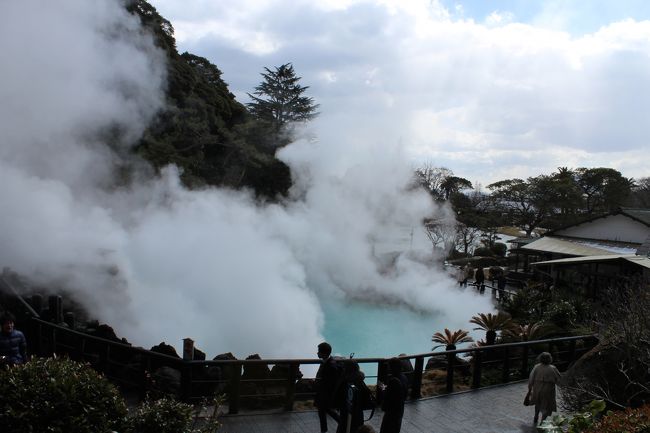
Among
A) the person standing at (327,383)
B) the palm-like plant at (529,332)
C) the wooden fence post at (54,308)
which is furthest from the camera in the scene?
the palm-like plant at (529,332)

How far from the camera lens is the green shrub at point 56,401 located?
10.9ft

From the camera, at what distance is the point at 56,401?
3.44 m

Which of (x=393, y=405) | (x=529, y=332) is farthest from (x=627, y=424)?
(x=529, y=332)

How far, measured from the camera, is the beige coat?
6137mm

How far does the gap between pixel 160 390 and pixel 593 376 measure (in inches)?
234

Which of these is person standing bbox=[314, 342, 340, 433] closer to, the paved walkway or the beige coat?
the paved walkway

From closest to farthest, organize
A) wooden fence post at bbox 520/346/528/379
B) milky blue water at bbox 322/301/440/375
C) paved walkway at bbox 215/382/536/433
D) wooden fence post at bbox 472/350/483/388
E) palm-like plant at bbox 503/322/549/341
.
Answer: paved walkway at bbox 215/382/536/433
wooden fence post at bbox 472/350/483/388
wooden fence post at bbox 520/346/528/379
palm-like plant at bbox 503/322/549/341
milky blue water at bbox 322/301/440/375

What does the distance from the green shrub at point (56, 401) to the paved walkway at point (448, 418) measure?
8.05ft

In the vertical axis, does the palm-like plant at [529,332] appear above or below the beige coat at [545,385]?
below

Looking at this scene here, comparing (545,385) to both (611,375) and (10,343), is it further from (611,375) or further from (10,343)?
(10,343)

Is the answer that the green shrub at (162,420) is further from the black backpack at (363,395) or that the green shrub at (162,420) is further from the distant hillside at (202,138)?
the distant hillside at (202,138)

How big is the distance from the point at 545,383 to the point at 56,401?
5.48m

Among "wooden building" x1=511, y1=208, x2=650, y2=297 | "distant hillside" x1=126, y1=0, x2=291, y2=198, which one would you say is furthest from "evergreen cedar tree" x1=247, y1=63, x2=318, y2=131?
"wooden building" x1=511, y1=208, x2=650, y2=297

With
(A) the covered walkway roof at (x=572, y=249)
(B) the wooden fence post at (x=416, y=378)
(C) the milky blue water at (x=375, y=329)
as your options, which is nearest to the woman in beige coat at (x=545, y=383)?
(B) the wooden fence post at (x=416, y=378)
